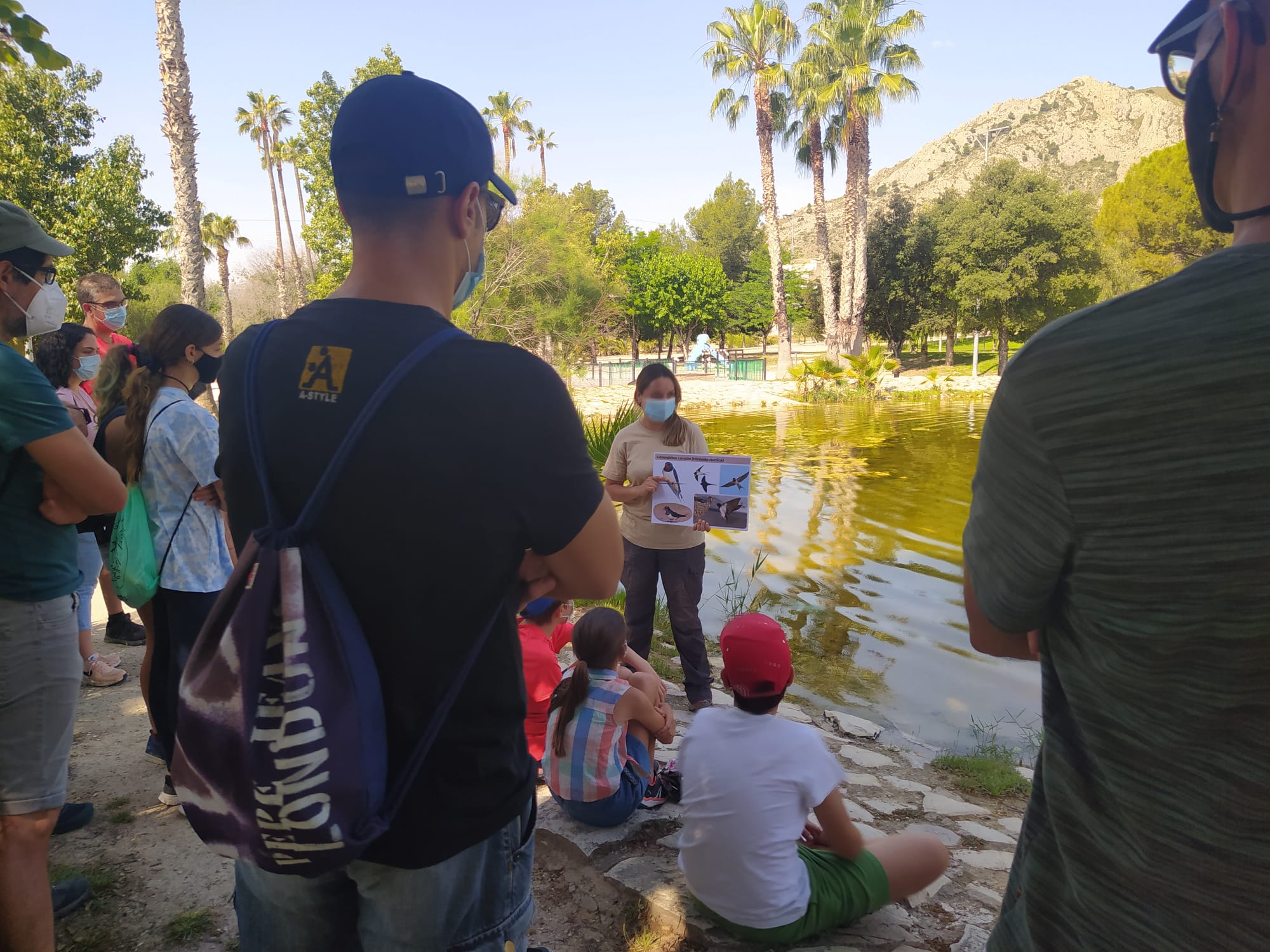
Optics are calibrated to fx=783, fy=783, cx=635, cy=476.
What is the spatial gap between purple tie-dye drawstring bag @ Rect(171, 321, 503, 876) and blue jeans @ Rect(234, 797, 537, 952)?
5.4 inches

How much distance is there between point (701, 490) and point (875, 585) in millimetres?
4849

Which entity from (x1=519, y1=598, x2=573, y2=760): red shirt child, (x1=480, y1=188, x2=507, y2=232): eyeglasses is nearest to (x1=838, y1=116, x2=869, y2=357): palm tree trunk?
(x1=519, y1=598, x2=573, y2=760): red shirt child

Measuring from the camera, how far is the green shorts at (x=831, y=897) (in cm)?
264

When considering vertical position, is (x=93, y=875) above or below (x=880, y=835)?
above

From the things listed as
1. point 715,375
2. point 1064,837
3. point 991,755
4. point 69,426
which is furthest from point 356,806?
point 715,375

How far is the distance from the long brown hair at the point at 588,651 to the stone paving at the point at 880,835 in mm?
488

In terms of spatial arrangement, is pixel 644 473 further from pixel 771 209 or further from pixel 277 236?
pixel 277 236

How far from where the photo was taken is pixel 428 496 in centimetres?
123

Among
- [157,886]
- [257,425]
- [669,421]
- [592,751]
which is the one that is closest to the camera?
[257,425]

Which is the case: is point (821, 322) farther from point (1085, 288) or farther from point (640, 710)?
point (640, 710)

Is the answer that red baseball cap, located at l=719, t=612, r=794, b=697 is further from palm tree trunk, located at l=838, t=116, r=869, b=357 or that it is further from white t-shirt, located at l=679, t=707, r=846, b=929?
palm tree trunk, located at l=838, t=116, r=869, b=357

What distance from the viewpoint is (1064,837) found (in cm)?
110

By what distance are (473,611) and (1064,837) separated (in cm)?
93

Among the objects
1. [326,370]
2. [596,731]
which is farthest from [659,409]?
[326,370]
